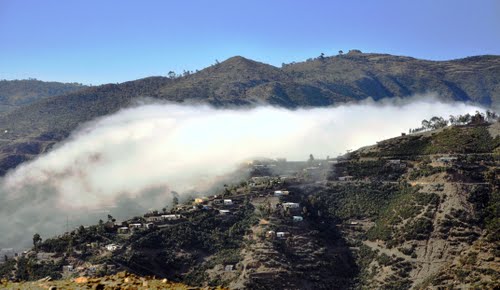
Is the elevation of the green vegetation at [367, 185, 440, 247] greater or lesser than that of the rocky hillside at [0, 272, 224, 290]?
lesser

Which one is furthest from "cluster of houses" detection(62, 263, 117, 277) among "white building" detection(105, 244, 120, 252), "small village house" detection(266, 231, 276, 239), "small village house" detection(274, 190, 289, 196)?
"small village house" detection(274, 190, 289, 196)

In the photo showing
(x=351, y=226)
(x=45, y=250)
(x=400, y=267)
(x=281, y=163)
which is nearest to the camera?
(x=400, y=267)

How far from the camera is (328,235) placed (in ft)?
374

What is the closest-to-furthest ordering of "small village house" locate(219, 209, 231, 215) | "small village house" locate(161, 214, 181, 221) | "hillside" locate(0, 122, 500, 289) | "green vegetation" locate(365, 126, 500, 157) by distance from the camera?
1. "hillside" locate(0, 122, 500, 289)
2. "small village house" locate(161, 214, 181, 221)
3. "small village house" locate(219, 209, 231, 215)
4. "green vegetation" locate(365, 126, 500, 157)

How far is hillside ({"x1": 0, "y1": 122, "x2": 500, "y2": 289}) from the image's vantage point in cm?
9494

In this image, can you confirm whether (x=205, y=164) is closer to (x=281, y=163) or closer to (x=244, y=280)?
(x=281, y=163)

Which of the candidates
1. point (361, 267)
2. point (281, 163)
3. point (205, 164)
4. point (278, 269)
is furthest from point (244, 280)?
point (205, 164)

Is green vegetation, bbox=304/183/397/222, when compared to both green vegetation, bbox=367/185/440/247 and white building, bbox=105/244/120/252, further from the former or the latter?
white building, bbox=105/244/120/252

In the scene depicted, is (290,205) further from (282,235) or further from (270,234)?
(270,234)

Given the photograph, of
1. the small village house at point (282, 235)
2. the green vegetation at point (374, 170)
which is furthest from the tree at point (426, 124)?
the small village house at point (282, 235)

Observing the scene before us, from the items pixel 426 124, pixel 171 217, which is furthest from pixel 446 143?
pixel 171 217

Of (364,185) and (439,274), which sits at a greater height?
(364,185)

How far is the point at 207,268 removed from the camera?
100m

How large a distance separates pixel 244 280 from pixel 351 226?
32.2m
